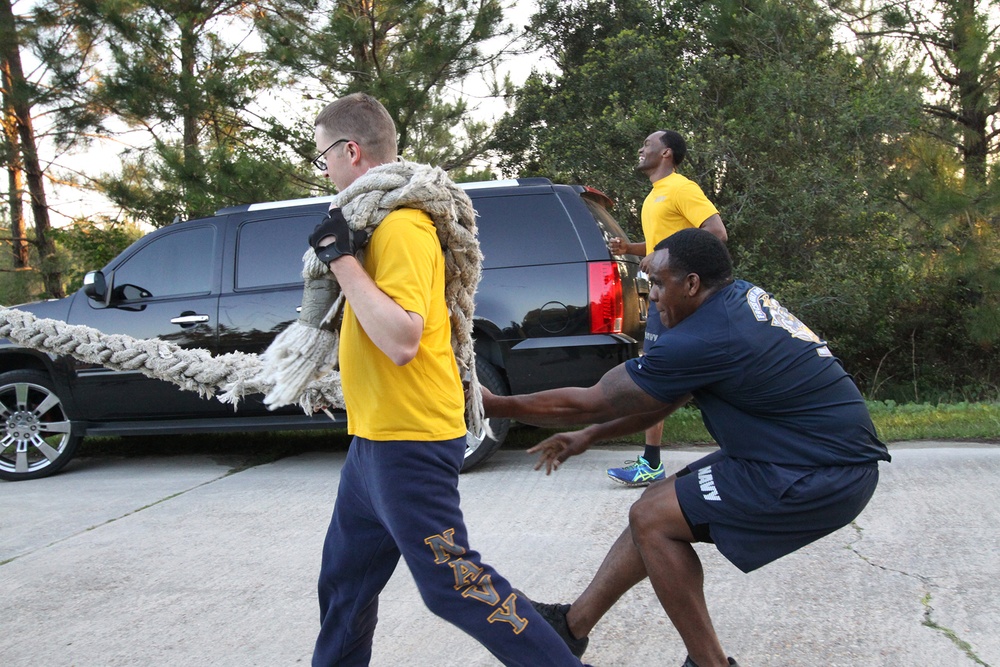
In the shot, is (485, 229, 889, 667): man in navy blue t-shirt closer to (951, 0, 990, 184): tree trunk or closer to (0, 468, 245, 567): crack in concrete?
(0, 468, 245, 567): crack in concrete

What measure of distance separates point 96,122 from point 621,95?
700 cm

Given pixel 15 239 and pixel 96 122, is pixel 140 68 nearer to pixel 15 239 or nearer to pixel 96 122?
pixel 96 122

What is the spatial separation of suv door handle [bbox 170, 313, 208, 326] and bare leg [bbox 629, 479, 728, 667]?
457cm

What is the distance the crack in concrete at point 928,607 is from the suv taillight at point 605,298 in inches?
82.4

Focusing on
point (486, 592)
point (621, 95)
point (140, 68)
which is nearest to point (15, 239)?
point (140, 68)

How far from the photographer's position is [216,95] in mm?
11000

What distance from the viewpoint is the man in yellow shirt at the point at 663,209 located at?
5.20m

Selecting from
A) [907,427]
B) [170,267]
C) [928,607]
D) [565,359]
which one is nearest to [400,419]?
[928,607]

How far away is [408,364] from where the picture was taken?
2416mm

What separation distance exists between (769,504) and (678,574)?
1.10 ft

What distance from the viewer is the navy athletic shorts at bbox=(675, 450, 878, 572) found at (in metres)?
2.69

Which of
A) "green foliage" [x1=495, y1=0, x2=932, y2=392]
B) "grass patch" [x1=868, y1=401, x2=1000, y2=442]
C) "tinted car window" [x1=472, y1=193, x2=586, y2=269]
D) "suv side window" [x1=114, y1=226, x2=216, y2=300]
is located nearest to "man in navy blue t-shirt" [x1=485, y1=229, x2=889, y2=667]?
"tinted car window" [x1=472, y1=193, x2=586, y2=269]

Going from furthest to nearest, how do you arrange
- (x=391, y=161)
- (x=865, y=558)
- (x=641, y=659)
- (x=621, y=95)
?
(x=621, y=95) → (x=865, y=558) → (x=641, y=659) → (x=391, y=161)

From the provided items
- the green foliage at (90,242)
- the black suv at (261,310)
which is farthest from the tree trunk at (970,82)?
the green foliage at (90,242)
